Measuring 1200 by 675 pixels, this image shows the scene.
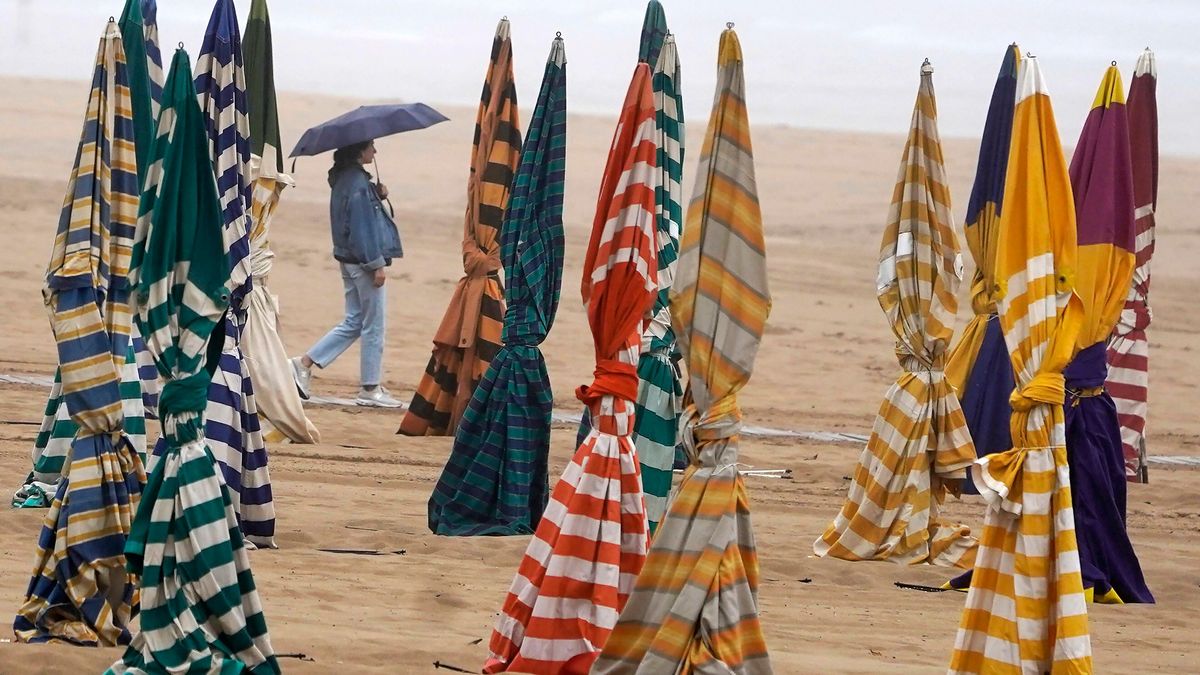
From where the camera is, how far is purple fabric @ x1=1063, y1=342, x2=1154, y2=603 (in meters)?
7.69

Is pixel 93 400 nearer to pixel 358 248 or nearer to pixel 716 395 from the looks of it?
pixel 716 395

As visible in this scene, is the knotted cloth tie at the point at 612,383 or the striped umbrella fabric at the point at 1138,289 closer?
the knotted cloth tie at the point at 612,383

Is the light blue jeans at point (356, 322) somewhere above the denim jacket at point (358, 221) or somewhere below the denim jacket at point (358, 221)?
below

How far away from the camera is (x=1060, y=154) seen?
604 cm

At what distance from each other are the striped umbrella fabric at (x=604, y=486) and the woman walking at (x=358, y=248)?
18.5 feet

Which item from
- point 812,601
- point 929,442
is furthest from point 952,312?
point 812,601

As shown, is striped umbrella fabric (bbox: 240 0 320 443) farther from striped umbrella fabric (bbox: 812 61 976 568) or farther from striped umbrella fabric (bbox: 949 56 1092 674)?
striped umbrella fabric (bbox: 949 56 1092 674)

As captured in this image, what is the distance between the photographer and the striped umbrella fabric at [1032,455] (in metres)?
5.92

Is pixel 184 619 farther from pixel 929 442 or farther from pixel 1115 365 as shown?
pixel 1115 365

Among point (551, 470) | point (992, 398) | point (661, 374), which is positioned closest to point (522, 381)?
point (661, 374)

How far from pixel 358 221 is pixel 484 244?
1585 mm

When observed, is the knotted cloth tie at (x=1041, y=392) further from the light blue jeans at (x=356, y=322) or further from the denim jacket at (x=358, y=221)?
the light blue jeans at (x=356, y=322)

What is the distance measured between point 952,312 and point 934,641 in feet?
7.09

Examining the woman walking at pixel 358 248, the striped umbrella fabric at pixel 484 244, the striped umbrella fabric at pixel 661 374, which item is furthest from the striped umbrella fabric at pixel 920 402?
the woman walking at pixel 358 248
